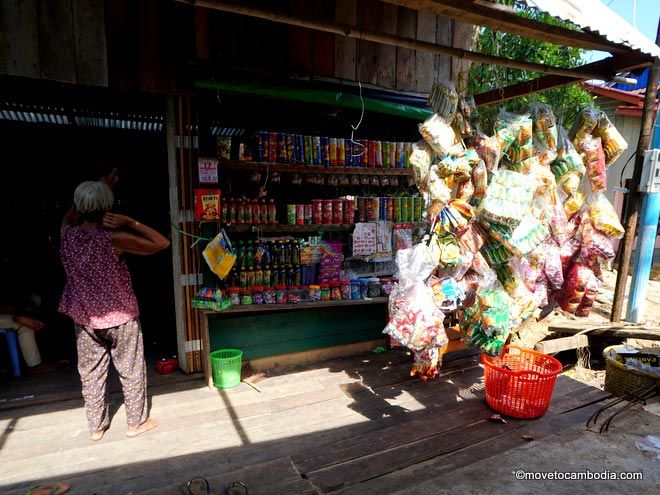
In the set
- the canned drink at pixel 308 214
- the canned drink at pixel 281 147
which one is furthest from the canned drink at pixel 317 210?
the canned drink at pixel 281 147

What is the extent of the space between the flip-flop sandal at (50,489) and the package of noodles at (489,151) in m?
3.33

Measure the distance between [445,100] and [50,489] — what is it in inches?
134

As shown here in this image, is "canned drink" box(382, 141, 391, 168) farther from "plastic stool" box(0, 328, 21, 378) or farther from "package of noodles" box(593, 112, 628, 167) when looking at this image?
"plastic stool" box(0, 328, 21, 378)

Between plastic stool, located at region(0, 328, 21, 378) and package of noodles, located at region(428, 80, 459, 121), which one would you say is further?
plastic stool, located at region(0, 328, 21, 378)

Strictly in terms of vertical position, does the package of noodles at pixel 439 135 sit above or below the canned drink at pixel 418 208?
above

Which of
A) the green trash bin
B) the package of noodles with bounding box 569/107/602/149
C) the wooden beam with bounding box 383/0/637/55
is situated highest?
the wooden beam with bounding box 383/0/637/55

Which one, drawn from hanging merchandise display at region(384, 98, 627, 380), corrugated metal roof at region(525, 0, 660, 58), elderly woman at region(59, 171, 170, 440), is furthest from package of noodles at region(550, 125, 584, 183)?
elderly woman at region(59, 171, 170, 440)

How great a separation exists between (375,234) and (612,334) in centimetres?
281

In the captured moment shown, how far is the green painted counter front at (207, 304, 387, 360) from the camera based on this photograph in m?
3.81

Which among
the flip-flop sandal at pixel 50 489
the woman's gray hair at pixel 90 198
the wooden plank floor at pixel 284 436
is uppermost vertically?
the woman's gray hair at pixel 90 198

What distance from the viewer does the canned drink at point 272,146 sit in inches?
150

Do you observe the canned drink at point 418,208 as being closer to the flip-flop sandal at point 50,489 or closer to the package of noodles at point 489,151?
the package of noodles at point 489,151

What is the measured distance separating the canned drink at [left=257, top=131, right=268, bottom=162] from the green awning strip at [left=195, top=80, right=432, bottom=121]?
0.46 meters

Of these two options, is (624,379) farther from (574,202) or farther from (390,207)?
(390,207)
